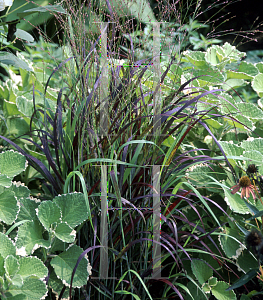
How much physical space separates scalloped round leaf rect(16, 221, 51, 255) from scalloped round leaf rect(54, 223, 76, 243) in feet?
0.14

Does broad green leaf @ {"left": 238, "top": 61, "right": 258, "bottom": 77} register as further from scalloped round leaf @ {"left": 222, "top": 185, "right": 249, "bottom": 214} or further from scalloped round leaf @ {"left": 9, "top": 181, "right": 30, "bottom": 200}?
scalloped round leaf @ {"left": 9, "top": 181, "right": 30, "bottom": 200}

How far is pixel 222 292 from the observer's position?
1032 millimetres

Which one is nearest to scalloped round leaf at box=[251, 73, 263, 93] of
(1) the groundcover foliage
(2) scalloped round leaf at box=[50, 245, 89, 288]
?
(1) the groundcover foliage

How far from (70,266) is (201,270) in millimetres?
431

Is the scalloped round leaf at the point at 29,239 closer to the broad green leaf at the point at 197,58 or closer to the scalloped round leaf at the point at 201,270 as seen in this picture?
the scalloped round leaf at the point at 201,270

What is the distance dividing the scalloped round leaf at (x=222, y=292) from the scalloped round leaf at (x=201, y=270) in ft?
0.13

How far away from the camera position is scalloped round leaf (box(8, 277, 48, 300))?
0.85 m

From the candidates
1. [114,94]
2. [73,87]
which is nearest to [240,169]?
[114,94]

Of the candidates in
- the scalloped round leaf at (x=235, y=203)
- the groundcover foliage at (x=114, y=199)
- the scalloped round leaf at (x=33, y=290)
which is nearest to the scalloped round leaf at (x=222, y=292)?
the groundcover foliage at (x=114, y=199)

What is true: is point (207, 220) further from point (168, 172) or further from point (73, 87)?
point (73, 87)

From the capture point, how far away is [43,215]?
95cm

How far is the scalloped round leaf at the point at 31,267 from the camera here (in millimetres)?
872

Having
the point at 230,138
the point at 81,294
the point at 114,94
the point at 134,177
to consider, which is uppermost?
the point at 114,94

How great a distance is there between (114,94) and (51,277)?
63cm
